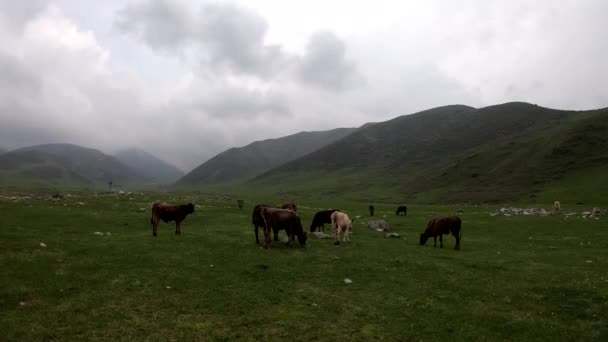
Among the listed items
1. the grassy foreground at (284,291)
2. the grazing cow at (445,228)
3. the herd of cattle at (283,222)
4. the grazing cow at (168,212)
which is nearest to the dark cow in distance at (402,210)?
the grazing cow at (445,228)

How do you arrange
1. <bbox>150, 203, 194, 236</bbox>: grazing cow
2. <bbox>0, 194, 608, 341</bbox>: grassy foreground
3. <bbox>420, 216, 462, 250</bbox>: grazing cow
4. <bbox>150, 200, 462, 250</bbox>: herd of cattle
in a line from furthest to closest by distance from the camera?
1. <bbox>420, 216, 462, 250</bbox>: grazing cow
2. <bbox>150, 203, 194, 236</bbox>: grazing cow
3. <bbox>150, 200, 462, 250</bbox>: herd of cattle
4. <bbox>0, 194, 608, 341</bbox>: grassy foreground

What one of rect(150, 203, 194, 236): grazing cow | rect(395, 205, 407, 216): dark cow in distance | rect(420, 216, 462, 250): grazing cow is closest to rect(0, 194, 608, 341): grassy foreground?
rect(150, 203, 194, 236): grazing cow

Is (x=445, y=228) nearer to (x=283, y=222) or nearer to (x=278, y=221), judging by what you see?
(x=283, y=222)

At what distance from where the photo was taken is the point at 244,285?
14609 millimetres

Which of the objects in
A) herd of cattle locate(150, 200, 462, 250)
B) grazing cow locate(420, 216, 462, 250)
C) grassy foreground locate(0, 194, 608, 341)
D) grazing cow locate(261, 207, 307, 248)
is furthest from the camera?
grazing cow locate(420, 216, 462, 250)

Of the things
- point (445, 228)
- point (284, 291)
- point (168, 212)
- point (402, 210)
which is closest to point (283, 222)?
point (284, 291)

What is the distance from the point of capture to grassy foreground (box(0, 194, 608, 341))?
11.0 metres

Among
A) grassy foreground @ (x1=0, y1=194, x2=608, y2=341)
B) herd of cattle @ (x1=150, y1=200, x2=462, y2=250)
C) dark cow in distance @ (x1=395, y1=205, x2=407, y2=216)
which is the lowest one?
grassy foreground @ (x1=0, y1=194, x2=608, y2=341)

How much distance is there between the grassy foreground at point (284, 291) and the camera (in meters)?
11.0

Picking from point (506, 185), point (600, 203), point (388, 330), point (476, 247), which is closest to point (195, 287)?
point (388, 330)

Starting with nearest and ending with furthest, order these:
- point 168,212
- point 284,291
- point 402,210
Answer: point 284,291
point 168,212
point 402,210

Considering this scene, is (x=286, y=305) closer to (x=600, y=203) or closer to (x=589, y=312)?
(x=589, y=312)

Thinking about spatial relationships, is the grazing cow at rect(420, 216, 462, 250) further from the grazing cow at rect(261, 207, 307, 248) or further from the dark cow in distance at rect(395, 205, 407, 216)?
the dark cow in distance at rect(395, 205, 407, 216)

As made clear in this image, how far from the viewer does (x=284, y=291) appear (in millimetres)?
14234
